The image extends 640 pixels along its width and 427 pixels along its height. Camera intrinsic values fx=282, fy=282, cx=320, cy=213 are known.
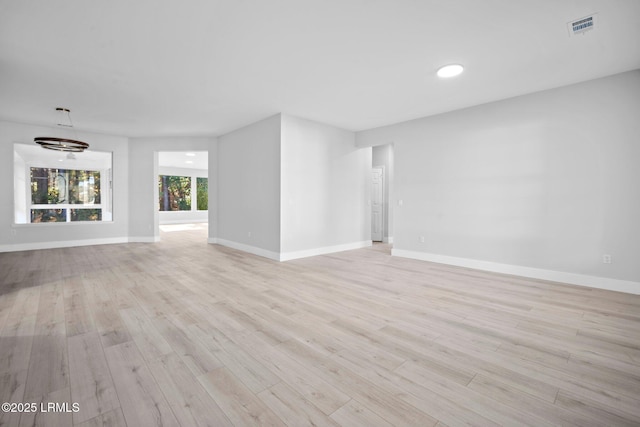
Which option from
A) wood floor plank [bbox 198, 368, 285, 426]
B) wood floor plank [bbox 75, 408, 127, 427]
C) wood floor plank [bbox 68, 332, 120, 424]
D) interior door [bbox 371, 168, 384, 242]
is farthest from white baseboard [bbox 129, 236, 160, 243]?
wood floor plank [bbox 75, 408, 127, 427]

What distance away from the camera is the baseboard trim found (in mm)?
5452

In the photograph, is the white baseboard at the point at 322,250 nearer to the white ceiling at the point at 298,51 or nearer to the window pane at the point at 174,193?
the white ceiling at the point at 298,51

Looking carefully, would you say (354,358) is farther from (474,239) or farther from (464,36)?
(474,239)

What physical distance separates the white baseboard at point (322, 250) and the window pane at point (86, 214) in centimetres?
555

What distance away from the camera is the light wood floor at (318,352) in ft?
4.89

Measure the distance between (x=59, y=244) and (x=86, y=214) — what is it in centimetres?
92

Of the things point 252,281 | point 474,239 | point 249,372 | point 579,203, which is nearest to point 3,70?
point 252,281

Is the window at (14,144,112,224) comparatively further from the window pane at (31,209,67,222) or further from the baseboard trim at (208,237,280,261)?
the baseboard trim at (208,237,280,261)

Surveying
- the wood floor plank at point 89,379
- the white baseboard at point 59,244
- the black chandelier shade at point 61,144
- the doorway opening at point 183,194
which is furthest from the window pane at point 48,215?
the wood floor plank at point 89,379

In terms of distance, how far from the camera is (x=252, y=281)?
12.9 feet

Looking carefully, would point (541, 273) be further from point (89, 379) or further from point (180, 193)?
point (180, 193)

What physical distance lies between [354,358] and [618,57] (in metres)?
4.35

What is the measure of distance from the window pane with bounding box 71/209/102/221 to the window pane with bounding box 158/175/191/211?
19.1ft

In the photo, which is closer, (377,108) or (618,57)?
(618,57)
